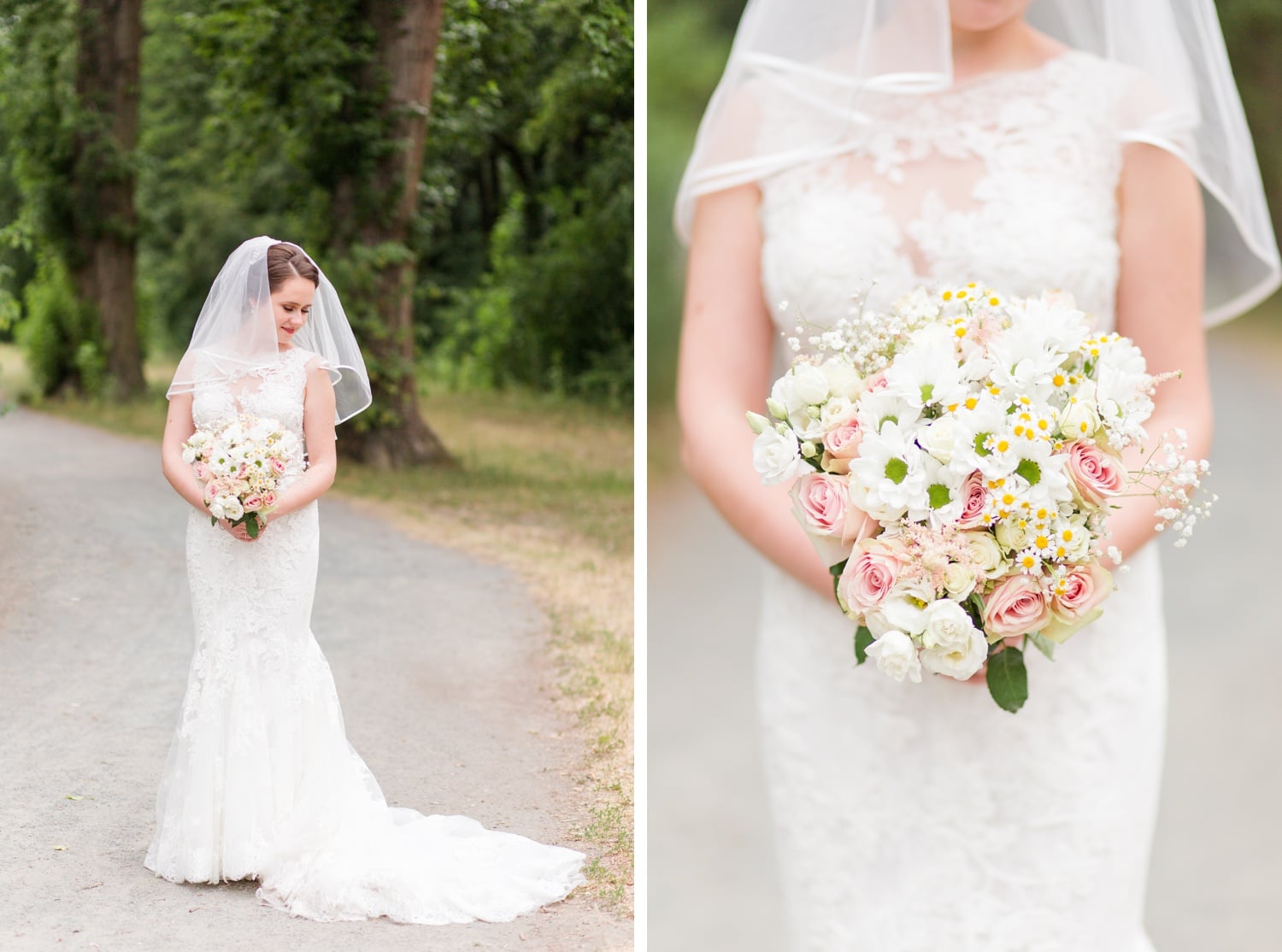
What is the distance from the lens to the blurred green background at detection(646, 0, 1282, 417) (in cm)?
756

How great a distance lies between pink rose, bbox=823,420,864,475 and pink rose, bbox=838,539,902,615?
0.44ft

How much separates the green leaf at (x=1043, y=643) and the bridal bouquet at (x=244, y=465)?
2.14m

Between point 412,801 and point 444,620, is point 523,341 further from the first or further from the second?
point 412,801

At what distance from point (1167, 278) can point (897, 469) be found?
72 cm

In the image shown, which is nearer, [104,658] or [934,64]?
[934,64]

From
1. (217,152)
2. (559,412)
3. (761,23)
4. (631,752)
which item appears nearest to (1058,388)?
(761,23)

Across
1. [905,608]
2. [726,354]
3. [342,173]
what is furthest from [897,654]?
[342,173]

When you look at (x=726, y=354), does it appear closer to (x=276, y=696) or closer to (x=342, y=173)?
(x=276, y=696)

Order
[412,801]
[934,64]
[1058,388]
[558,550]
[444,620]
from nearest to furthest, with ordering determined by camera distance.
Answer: [1058,388], [934,64], [412,801], [444,620], [558,550]

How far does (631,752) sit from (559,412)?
39.8ft

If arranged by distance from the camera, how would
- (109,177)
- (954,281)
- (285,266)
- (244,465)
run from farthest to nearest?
1. (109,177)
2. (285,266)
3. (244,465)
4. (954,281)

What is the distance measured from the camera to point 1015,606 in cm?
209

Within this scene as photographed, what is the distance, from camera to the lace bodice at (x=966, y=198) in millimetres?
2424

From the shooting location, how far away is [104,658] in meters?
6.17
